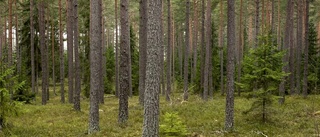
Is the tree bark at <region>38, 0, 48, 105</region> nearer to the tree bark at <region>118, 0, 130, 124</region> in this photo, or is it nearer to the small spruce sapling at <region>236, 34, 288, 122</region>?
the tree bark at <region>118, 0, 130, 124</region>

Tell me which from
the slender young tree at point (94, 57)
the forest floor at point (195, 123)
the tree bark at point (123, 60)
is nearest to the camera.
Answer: the slender young tree at point (94, 57)

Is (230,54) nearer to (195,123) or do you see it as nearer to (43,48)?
(195,123)

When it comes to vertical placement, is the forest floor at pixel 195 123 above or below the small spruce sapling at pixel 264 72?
below

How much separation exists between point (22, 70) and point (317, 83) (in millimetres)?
28384

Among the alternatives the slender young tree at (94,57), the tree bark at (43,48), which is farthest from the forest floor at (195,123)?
the tree bark at (43,48)

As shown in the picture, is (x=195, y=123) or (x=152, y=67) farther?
(x=195, y=123)

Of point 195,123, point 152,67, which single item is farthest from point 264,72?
point 152,67

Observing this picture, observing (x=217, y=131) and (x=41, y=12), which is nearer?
(x=217, y=131)

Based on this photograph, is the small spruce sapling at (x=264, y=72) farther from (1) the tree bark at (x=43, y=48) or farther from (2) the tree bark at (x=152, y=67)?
(1) the tree bark at (x=43, y=48)

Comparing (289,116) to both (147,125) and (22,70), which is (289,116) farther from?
(22,70)

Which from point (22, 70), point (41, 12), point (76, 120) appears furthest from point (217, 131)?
point (22, 70)

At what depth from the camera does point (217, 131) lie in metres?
11.6

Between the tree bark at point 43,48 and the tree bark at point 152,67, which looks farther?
the tree bark at point 43,48

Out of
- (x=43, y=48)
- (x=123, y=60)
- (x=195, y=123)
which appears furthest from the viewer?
(x=43, y=48)
